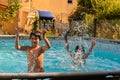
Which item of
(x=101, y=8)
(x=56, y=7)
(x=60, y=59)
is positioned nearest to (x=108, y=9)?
(x=101, y=8)

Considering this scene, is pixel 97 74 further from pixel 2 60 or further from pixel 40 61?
pixel 2 60

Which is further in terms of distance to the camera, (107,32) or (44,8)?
(44,8)

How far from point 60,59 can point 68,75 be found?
9110 millimetres

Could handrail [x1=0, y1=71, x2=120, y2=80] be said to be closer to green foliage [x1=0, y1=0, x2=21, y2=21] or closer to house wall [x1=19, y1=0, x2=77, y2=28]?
green foliage [x1=0, y1=0, x2=21, y2=21]

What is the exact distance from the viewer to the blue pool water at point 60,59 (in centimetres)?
1066

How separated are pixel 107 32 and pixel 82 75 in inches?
654

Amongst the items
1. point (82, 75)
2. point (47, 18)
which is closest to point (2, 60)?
point (82, 75)

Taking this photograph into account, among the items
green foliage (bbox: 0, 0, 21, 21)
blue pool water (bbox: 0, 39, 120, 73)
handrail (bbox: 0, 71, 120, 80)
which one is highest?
green foliage (bbox: 0, 0, 21, 21)

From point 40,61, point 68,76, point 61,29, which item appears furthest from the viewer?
point 61,29

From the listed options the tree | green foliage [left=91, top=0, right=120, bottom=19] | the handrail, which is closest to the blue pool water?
the tree

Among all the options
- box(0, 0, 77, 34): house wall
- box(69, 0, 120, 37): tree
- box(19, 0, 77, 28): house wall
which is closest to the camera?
box(69, 0, 120, 37): tree

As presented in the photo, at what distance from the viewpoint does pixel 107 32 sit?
20406 millimetres

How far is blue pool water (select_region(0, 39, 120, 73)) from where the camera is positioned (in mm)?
10664

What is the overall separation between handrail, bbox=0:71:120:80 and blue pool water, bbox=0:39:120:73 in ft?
16.9
